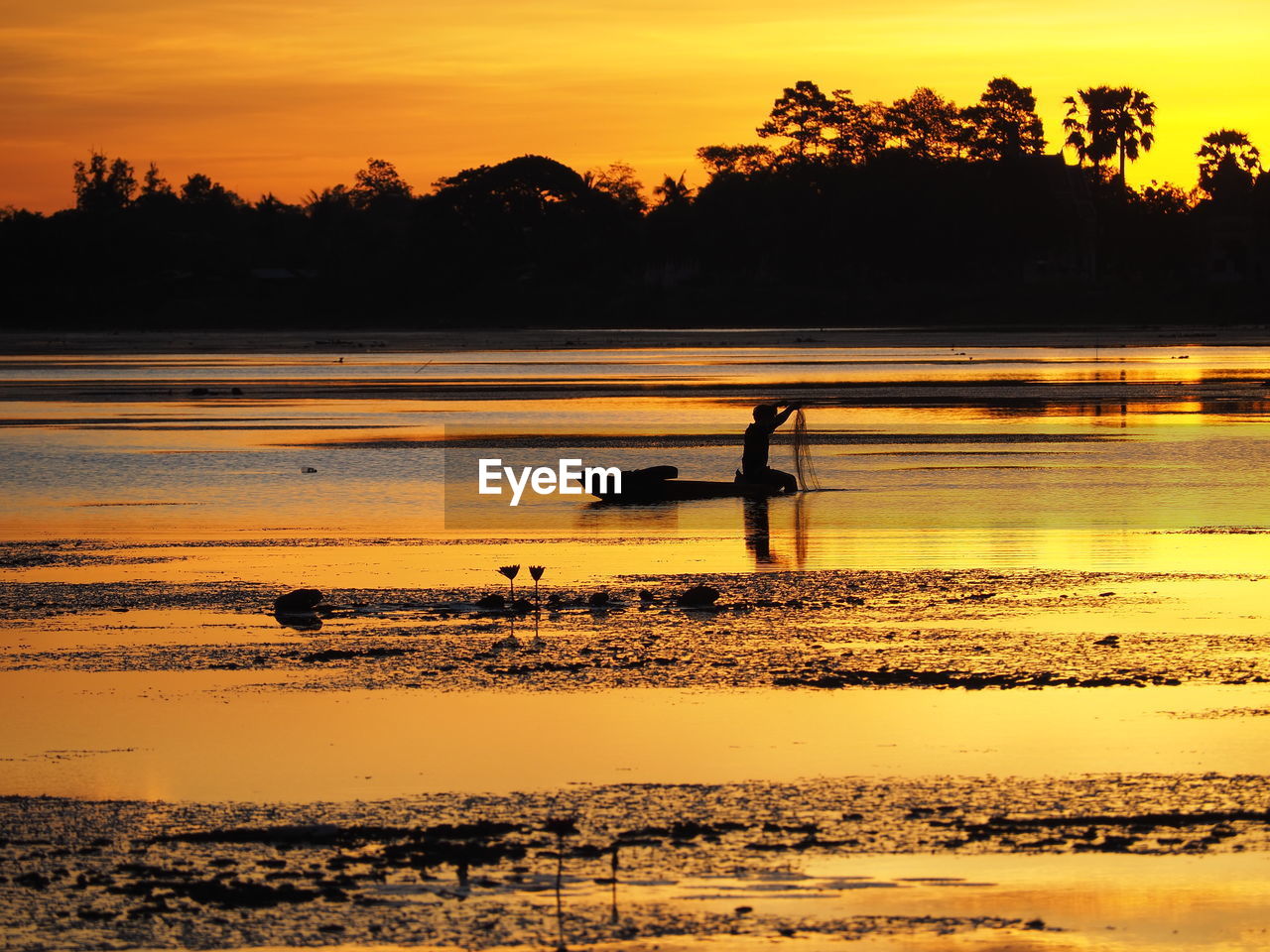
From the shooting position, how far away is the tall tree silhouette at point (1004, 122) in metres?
127

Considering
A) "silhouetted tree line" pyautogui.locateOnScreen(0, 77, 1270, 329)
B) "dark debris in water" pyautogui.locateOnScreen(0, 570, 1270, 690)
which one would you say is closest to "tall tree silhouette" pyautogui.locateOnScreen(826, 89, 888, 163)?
"silhouetted tree line" pyautogui.locateOnScreen(0, 77, 1270, 329)

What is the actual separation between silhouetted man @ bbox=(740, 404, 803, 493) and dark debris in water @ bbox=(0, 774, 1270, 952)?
1526 centimetres

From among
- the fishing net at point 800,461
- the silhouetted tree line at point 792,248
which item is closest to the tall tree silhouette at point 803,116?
the silhouetted tree line at point 792,248

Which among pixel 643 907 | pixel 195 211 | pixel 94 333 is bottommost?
pixel 643 907

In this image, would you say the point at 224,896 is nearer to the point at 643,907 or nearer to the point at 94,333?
the point at 643,907

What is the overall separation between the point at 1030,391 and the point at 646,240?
7960 cm

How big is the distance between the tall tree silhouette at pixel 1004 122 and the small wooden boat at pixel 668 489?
350 feet

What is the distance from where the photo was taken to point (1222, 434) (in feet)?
110

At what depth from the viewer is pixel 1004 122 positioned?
128000mm

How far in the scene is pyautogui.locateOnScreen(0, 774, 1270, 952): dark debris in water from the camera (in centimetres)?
720

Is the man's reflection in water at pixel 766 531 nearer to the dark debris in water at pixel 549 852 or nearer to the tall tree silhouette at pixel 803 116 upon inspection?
the dark debris in water at pixel 549 852

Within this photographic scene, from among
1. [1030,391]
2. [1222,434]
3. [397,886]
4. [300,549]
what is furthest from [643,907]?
[1030,391]

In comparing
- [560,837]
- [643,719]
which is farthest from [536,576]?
[560,837]

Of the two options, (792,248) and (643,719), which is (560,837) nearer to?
(643,719)
